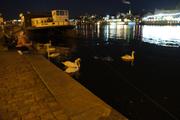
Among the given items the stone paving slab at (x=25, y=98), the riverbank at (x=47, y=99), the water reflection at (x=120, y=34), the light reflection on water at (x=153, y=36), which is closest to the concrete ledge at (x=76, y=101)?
the riverbank at (x=47, y=99)

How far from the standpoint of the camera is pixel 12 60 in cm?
1118

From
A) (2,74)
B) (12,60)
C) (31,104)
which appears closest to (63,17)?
(12,60)

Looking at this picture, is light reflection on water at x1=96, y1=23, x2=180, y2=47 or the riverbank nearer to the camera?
the riverbank

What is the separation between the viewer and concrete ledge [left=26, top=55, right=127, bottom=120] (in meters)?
4.85

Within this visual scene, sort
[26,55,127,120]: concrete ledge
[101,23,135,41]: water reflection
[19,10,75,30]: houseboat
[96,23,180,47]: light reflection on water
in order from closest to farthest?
1. [26,55,127,120]: concrete ledge
2. [19,10,75,30]: houseboat
3. [96,23,180,47]: light reflection on water
4. [101,23,135,41]: water reflection

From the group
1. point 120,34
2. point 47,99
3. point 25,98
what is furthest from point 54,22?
point 47,99

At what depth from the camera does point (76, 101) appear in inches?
222

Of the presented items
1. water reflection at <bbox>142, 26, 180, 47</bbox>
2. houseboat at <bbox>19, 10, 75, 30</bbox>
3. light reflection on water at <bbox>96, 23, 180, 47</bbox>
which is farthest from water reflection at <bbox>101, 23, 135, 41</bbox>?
houseboat at <bbox>19, 10, 75, 30</bbox>

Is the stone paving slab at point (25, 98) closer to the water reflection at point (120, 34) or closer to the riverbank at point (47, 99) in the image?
the riverbank at point (47, 99)

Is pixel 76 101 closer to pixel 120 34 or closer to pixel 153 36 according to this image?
pixel 153 36

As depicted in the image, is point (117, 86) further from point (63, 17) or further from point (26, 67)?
point (63, 17)

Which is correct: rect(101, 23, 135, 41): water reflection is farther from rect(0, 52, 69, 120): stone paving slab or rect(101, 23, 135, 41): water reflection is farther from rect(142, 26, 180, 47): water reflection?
rect(0, 52, 69, 120): stone paving slab

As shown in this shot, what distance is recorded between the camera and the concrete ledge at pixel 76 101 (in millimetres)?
4848

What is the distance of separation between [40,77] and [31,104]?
95.0 inches
